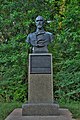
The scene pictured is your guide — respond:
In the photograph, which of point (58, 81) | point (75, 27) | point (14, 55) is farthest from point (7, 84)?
point (75, 27)

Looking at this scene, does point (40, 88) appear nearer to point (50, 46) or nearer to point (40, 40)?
point (40, 40)

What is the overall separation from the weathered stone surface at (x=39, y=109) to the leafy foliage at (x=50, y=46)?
13.3ft

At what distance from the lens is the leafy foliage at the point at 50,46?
33.2 ft

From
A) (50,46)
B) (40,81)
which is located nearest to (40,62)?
(40,81)

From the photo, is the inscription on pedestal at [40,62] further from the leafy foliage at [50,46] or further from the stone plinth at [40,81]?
the leafy foliage at [50,46]

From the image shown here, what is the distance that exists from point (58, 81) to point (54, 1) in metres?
3.22

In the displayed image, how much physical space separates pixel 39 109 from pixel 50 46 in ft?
16.2

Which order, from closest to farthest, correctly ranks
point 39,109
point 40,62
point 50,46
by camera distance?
point 39,109 < point 40,62 < point 50,46

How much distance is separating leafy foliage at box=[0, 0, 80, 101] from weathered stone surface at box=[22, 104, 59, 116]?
13.3 ft

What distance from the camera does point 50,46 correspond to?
10.6 m

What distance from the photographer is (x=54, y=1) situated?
36.1 feet

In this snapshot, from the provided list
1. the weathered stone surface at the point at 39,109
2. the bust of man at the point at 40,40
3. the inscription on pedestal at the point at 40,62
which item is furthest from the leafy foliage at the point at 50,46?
the weathered stone surface at the point at 39,109

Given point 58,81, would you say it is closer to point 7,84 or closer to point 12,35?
point 7,84

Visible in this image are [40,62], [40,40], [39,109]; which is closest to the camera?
[39,109]
